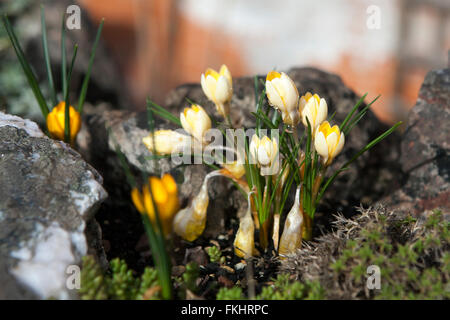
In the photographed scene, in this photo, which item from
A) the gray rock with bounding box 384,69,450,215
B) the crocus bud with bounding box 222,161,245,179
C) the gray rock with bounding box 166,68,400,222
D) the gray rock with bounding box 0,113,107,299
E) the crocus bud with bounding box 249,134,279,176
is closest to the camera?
the gray rock with bounding box 0,113,107,299

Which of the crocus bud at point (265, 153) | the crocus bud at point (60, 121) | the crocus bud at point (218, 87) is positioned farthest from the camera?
the crocus bud at point (60, 121)

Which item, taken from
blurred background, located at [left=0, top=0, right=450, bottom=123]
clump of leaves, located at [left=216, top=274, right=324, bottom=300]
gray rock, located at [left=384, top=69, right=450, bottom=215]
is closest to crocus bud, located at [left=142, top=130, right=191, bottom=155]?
clump of leaves, located at [left=216, top=274, right=324, bottom=300]

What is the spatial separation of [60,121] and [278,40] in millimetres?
1995

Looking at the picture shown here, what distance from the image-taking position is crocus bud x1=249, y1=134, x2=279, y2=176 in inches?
52.6

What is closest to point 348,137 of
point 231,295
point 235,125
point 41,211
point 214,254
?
point 235,125

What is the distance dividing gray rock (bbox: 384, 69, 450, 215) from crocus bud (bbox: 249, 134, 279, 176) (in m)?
0.76

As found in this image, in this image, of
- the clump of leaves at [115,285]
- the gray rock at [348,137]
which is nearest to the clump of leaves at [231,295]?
the clump of leaves at [115,285]

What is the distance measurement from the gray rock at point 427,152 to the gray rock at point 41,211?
128cm

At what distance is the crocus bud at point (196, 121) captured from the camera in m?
1.42

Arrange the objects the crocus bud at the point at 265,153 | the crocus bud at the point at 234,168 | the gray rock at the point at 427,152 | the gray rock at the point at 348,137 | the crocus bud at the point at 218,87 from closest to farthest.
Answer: the crocus bud at the point at 265,153 → the crocus bud at the point at 218,87 → the crocus bud at the point at 234,168 → the gray rock at the point at 427,152 → the gray rock at the point at 348,137

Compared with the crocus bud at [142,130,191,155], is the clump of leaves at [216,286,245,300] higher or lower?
lower

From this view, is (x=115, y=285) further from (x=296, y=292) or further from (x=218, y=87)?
(x=218, y=87)

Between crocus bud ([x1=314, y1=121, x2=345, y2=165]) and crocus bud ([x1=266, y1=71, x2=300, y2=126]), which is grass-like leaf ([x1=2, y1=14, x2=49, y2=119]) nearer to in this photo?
crocus bud ([x1=266, y1=71, x2=300, y2=126])

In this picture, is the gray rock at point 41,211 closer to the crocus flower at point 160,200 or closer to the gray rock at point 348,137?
the crocus flower at point 160,200
